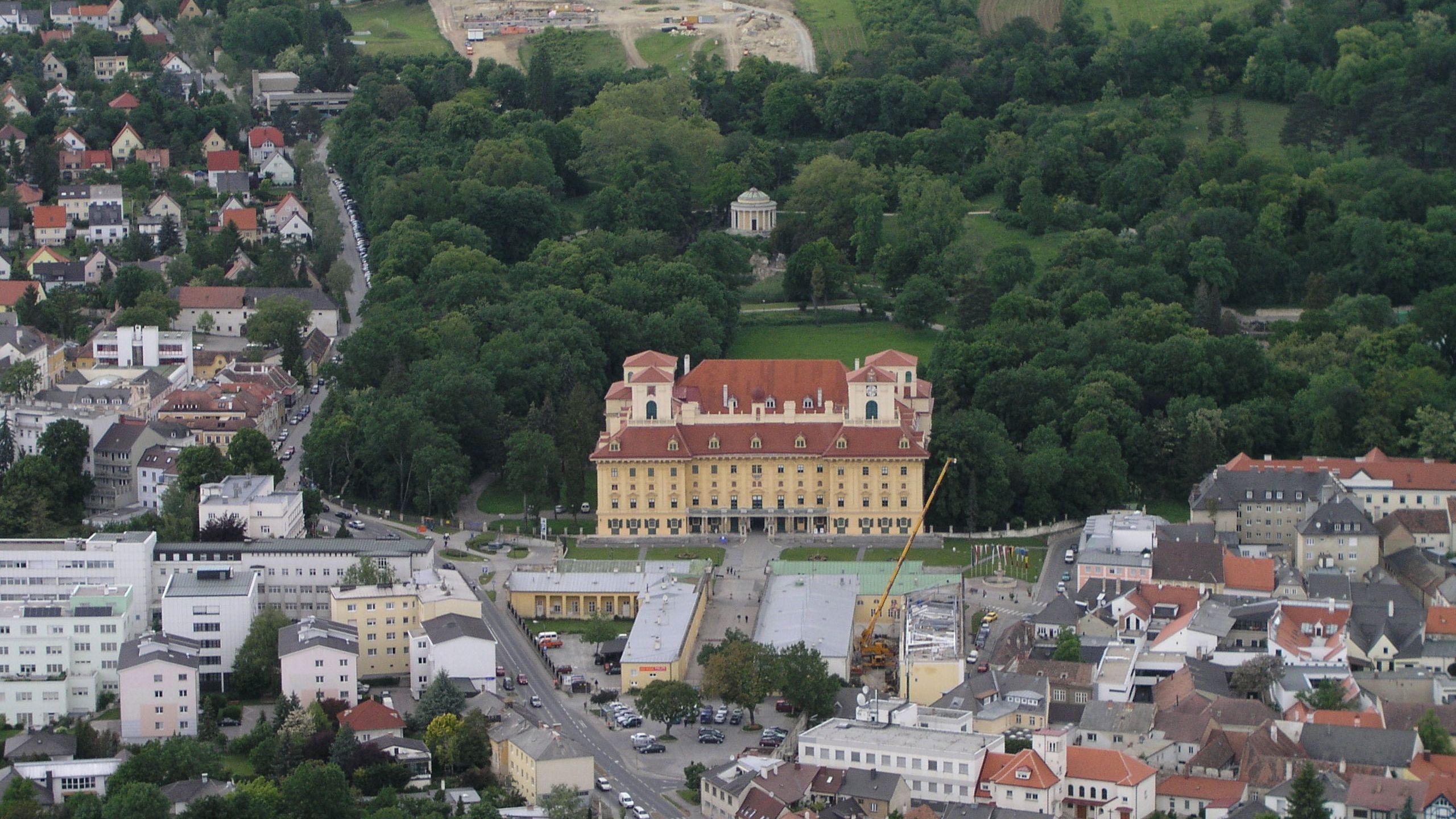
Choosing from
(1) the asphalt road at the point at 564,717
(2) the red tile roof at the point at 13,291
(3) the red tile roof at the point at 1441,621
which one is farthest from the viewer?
(2) the red tile roof at the point at 13,291

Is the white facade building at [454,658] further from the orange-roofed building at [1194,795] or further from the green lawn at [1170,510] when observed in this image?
the green lawn at [1170,510]

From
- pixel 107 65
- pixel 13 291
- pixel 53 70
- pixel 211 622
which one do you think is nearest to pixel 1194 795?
pixel 211 622

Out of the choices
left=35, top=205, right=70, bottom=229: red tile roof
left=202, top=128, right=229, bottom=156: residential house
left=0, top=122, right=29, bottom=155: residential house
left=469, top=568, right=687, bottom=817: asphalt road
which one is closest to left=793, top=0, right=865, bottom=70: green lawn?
left=202, top=128, right=229, bottom=156: residential house

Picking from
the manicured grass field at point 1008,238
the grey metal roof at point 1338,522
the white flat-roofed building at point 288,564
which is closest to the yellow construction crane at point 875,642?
the grey metal roof at point 1338,522

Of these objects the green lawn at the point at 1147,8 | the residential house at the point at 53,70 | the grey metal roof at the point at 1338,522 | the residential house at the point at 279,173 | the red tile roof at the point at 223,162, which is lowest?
the grey metal roof at the point at 1338,522

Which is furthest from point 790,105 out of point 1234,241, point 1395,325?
point 1395,325

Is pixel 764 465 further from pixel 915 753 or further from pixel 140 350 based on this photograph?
pixel 140 350

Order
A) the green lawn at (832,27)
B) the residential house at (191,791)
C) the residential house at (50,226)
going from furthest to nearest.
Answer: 1. the green lawn at (832,27)
2. the residential house at (50,226)
3. the residential house at (191,791)

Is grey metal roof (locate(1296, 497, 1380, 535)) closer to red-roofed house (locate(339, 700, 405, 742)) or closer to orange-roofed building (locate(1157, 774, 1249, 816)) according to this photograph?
orange-roofed building (locate(1157, 774, 1249, 816))
